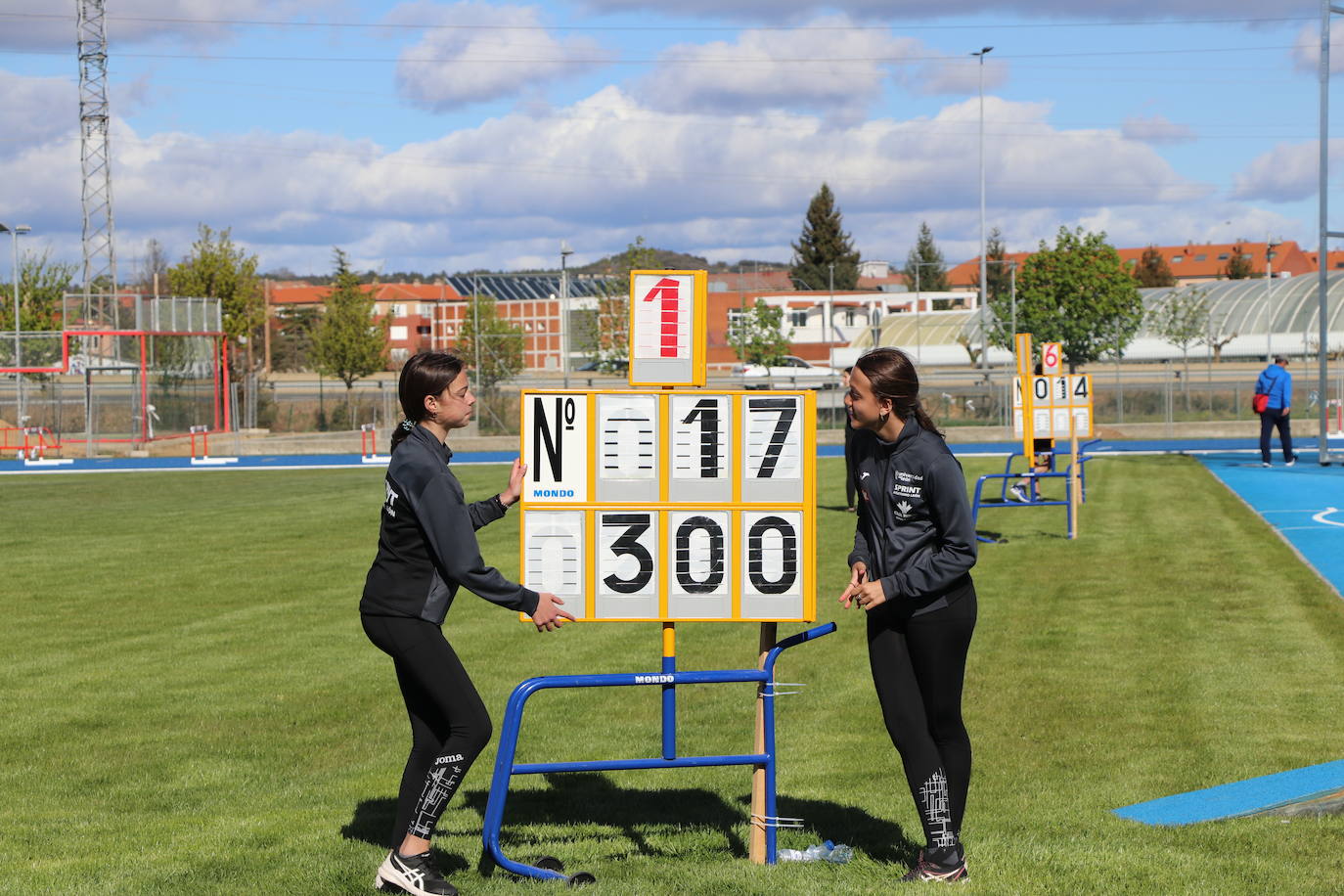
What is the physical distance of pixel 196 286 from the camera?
171 feet

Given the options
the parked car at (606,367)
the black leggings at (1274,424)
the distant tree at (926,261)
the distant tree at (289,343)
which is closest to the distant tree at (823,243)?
the distant tree at (926,261)

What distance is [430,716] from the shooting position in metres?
5.43

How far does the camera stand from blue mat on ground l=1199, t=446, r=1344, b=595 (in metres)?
16.6

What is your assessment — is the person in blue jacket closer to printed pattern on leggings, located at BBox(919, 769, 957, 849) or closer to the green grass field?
the green grass field

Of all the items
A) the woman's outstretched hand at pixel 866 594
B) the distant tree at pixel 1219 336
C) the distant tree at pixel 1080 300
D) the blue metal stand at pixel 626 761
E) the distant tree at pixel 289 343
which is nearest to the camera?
the woman's outstretched hand at pixel 866 594

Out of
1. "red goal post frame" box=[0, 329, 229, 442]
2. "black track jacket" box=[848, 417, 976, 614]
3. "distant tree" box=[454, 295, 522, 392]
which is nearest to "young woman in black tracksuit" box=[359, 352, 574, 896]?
"black track jacket" box=[848, 417, 976, 614]

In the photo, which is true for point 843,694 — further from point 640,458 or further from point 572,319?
point 572,319

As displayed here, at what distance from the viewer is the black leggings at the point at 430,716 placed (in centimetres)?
530

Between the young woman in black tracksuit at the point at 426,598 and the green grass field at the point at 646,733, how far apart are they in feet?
1.17

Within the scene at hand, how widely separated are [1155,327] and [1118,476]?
51.1 meters

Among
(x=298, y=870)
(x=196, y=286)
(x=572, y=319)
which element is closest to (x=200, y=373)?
(x=196, y=286)

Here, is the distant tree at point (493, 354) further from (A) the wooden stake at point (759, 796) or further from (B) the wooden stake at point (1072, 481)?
(A) the wooden stake at point (759, 796)

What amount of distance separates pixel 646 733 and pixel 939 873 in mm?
3543

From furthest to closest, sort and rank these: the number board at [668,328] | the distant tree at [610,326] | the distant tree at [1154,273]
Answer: the distant tree at [1154,273], the distant tree at [610,326], the number board at [668,328]
